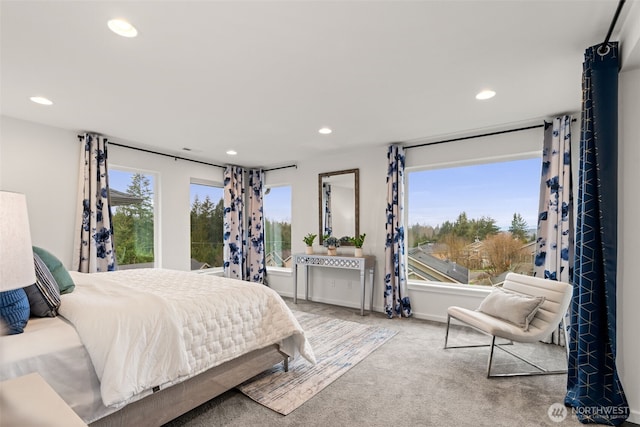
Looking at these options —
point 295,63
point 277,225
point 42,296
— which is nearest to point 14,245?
point 42,296

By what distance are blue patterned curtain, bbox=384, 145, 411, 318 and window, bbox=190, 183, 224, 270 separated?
122 inches

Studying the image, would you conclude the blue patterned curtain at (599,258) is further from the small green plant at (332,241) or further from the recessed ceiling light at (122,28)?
the small green plant at (332,241)

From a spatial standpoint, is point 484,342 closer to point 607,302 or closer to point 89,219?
point 607,302

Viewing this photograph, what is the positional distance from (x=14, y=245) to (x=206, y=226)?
15.9ft

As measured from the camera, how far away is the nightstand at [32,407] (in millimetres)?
872

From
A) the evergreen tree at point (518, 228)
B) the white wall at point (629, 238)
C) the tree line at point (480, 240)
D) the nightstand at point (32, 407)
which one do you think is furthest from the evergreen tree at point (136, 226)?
the white wall at point (629, 238)

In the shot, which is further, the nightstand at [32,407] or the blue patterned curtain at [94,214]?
the blue patterned curtain at [94,214]

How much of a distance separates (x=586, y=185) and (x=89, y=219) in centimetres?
483

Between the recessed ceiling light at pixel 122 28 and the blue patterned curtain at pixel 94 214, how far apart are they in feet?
8.22

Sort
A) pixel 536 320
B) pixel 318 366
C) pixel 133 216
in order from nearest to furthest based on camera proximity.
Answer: pixel 536 320
pixel 318 366
pixel 133 216

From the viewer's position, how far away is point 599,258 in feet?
6.66

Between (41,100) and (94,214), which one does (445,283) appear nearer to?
(94,214)

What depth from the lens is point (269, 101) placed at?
9.71ft

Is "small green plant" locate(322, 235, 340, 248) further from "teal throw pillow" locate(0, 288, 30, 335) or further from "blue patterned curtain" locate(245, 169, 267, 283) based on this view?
"teal throw pillow" locate(0, 288, 30, 335)
